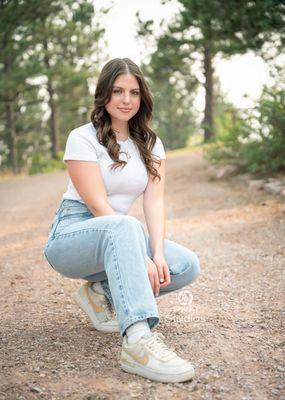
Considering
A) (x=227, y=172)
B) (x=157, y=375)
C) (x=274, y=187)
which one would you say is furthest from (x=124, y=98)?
(x=227, y=172)

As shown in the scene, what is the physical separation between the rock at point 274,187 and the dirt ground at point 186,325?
0.79 m

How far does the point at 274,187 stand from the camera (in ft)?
20.3

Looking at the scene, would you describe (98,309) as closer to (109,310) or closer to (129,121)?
(109,310)

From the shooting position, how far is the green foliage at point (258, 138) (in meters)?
6.11

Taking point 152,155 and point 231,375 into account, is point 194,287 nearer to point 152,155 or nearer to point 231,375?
point 152,155

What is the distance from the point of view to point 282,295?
118 inches

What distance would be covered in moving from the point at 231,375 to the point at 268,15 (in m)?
5.07

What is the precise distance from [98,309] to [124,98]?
1.06m

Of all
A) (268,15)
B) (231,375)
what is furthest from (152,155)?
(268,15)

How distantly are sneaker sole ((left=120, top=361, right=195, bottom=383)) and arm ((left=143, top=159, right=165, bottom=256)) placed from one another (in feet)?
1.88

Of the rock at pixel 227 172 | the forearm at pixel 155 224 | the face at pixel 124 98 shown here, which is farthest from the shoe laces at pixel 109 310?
the rock at pixel 227 172

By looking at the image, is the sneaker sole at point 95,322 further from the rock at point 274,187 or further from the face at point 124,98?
the rock at point 274,187

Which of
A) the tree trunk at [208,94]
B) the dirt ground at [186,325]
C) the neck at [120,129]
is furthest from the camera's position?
the tree trunk at [208,94]

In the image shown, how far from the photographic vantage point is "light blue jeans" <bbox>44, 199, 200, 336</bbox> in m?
2.04
